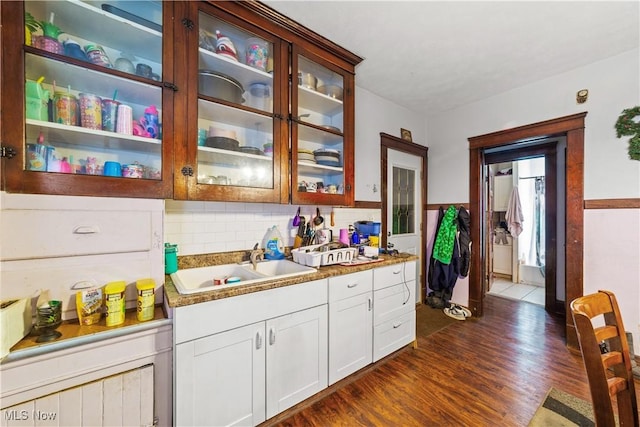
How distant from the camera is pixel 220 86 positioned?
1.58m

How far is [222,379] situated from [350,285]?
3.06 ft

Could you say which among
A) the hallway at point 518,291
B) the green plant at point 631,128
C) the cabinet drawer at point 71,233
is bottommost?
the hallway at point 518,291

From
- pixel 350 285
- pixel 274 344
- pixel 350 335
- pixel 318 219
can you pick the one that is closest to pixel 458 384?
pixel 350 335

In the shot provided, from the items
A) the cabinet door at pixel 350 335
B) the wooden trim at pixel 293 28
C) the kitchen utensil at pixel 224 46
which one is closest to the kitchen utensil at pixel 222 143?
the kitchen utensil at pixel 224 46

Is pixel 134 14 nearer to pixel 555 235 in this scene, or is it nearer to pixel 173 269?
pixel 173 269

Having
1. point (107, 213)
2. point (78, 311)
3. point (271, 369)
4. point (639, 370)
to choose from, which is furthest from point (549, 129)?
point (78, 311)

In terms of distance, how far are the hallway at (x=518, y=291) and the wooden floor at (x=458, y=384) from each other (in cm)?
110

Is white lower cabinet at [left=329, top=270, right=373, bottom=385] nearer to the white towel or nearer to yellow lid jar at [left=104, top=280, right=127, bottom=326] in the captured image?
yellow lid jar at [left=104, top=280, right=127, bottom=326]

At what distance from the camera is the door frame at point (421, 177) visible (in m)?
2.89

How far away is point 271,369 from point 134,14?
209 centimetres

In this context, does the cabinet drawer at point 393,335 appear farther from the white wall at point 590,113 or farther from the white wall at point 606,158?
the white wall at point 590,113

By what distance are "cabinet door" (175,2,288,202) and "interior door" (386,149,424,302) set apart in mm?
1699

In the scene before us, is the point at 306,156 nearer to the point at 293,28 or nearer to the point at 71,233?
the point at 293,28

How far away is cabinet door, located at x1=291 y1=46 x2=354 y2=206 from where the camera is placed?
197 centimetres
